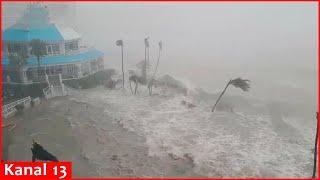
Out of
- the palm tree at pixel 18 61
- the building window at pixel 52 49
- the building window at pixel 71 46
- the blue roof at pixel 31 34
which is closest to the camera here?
the palm tree at pixel 18 61

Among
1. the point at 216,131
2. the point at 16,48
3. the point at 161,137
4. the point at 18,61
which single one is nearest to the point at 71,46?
the point at 16,48

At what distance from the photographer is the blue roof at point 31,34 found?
166 feet

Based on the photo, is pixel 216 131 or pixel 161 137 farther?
pixel 216 131

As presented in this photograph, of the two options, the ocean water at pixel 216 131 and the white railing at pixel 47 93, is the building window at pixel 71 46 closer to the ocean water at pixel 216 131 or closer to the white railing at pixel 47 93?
the ocean water at pixel 216 131

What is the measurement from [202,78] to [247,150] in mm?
30313

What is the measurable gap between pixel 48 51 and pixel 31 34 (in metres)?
3.05

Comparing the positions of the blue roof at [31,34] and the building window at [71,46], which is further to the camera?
the building window at [71,46]

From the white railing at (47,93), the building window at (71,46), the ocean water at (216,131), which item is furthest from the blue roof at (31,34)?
the ocean water at (216,131)

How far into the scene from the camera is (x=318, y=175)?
102ft

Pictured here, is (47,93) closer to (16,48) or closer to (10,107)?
(10,107)

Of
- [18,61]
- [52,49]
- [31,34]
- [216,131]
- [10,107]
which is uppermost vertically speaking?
[31,34]

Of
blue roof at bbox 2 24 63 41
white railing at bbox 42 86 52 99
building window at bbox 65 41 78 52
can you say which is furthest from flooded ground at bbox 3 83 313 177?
blue roof at bbox 2 24 63 41

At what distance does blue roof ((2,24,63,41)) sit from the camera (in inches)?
1994

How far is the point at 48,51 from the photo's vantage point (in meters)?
51.3
